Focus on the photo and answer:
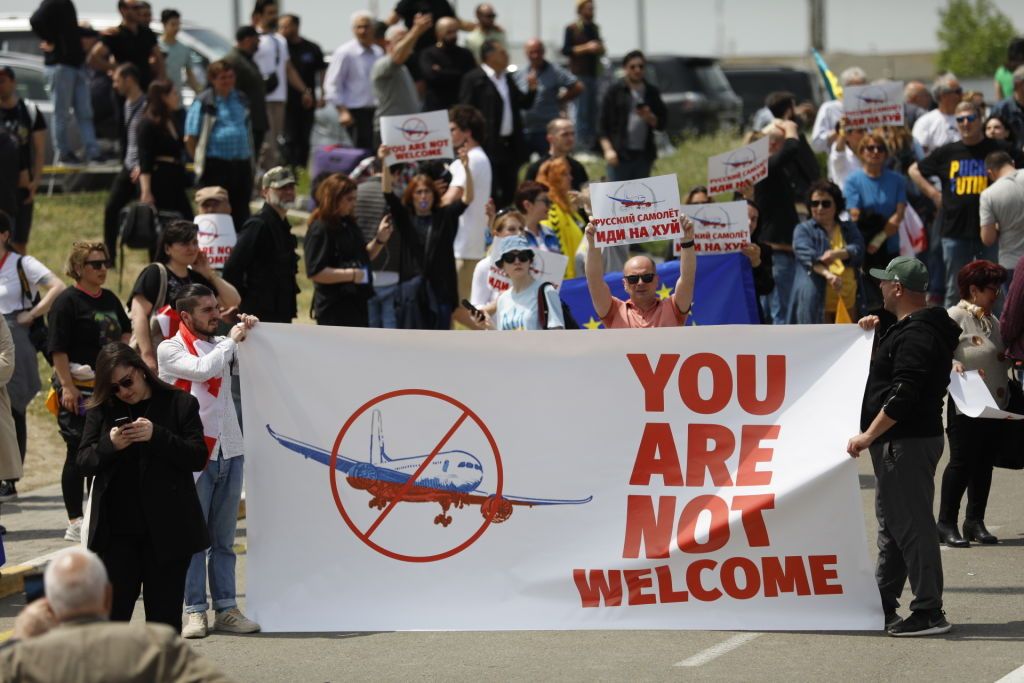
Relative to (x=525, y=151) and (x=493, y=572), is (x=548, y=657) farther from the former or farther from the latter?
(x=525, y=151)

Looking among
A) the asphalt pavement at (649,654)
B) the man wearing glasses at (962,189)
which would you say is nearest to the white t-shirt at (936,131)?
the man wearing glasses at (962,189)

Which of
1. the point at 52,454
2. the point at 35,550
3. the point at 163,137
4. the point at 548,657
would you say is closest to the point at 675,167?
the point at 163,137

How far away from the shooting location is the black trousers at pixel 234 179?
52.7 feet

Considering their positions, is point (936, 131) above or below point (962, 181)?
above

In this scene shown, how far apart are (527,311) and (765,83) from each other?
2463 cm

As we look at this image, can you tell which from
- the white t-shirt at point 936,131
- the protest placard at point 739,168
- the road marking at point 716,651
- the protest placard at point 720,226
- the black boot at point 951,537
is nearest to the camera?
the road marking at point 716,651

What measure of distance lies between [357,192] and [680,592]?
5.93 m

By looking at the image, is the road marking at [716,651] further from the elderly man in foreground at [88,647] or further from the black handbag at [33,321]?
the black handbag at [33,321]

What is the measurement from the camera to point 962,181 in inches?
574

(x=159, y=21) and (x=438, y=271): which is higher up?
(x=159, y=21)

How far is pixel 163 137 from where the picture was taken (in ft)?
49.4

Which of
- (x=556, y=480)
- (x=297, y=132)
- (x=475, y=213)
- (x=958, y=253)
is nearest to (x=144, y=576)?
(x=556, y=480)

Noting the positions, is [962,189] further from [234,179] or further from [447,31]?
[234,179]

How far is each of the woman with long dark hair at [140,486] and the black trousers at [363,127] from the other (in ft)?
37.5
